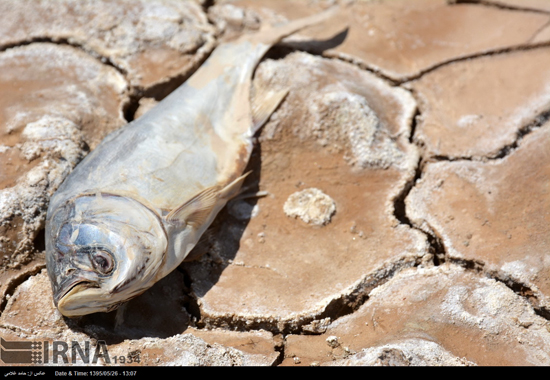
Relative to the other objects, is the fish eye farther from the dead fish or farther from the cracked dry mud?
the cracked dry mud

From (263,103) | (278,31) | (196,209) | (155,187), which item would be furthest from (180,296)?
(278,31)

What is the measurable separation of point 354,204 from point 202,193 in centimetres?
102

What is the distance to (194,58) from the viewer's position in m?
3.62

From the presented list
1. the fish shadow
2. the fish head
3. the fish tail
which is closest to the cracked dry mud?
the fish shadow

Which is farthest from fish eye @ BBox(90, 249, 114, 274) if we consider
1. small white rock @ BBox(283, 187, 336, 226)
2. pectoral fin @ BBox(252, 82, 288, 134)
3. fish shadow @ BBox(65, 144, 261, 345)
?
pectoral fin @ BBox(252, 82, 288, 134)

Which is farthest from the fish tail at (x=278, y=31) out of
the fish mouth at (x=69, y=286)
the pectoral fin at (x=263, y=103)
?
the fish mouth at (x=69, y=286)

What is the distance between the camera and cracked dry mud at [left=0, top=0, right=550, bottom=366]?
96.3 inches

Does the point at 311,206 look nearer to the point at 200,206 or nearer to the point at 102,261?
the point at 200,206

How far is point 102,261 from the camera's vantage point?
2.34 m

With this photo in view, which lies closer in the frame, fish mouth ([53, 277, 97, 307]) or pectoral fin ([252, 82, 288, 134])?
fish mouth ([53, 277, 97, 307])

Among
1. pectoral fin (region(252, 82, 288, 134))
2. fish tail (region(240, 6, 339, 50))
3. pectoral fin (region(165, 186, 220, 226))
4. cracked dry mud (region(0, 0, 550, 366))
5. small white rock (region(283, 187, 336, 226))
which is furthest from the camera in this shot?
fish tail (region(240, 6, 339, 50))

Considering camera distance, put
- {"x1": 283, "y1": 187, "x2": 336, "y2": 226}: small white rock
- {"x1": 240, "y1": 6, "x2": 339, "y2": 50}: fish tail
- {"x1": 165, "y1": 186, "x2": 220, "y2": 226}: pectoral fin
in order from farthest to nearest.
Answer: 1. {"x1": 240, "y1": 6, "x2": 339, "y2": 50}: fish tail
2. {"x1": 283, "y1": 187, "x2": 336, "y2": 226}: small white rock
3. {"x1": 165, "y1": 186, "x2": 220, "y2": 226}: pectoral fin

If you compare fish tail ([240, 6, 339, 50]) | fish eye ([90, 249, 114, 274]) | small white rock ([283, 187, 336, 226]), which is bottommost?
small white rock ([283, 187, 336, 226])

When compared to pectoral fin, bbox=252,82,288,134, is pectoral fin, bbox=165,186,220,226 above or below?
below
